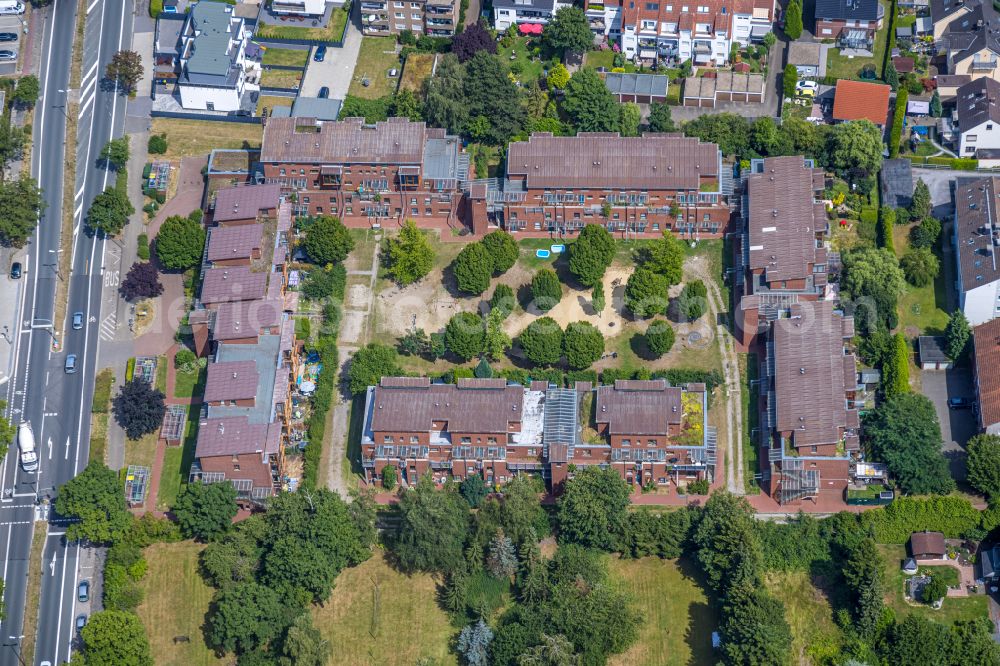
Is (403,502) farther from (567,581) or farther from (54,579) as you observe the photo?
(54,579)

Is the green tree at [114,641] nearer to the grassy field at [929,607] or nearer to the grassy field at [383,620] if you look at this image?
the grassy field at [383,620]

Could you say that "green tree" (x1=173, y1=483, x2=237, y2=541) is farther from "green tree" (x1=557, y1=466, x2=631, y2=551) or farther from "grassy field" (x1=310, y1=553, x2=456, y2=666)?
"green tree" (x1=557, y1=466, x2=631, y2=551)

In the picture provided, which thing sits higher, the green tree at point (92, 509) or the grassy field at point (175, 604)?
the green tree at point (92, 509)

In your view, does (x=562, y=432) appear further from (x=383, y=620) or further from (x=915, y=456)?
(x=915, y=456)

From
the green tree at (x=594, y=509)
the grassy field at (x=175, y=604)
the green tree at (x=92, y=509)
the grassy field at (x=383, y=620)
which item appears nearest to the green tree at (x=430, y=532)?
the grassy field at (x=383, y=620)

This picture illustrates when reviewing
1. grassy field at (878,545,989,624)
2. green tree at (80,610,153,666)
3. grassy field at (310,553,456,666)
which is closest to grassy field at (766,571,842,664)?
grassy field at (878,545,989,624)

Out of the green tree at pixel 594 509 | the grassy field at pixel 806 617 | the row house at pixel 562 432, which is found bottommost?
the grassy field at pixel 806 617

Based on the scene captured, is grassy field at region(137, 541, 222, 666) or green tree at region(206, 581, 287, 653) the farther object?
grassy field at region(137, 541, 222, 666)
